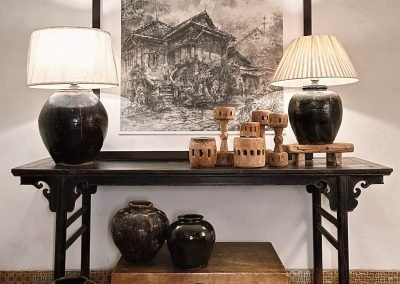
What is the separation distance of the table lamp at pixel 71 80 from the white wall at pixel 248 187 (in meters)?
0.37

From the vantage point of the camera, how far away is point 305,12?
2062mm

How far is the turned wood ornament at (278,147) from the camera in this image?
1.72m

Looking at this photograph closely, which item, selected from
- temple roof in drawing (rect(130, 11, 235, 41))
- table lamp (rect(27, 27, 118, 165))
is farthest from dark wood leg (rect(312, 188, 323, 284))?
table lamp (rect(27, 27, 118, 165))

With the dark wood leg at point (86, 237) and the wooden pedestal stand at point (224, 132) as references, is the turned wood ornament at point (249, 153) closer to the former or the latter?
the wooden pedestal stand at point (224, 132)

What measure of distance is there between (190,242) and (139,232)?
22 cm

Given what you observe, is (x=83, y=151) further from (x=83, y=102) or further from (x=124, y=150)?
(x=124, y=150)

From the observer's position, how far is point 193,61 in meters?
2.08

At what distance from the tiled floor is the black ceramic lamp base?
707 mm

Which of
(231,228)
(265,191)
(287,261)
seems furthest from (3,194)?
(287,261)

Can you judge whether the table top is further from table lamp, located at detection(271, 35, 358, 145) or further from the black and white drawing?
the black and white drawing

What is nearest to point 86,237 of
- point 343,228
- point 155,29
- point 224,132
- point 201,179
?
point 201,179

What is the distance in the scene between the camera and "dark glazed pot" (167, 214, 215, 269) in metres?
1.71

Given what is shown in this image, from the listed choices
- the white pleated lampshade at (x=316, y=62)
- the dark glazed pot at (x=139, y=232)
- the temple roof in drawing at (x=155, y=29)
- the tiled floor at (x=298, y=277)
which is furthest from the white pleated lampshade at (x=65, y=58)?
the tiled floor at (x=298, y=277)

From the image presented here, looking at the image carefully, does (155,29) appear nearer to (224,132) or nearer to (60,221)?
(224,132)
